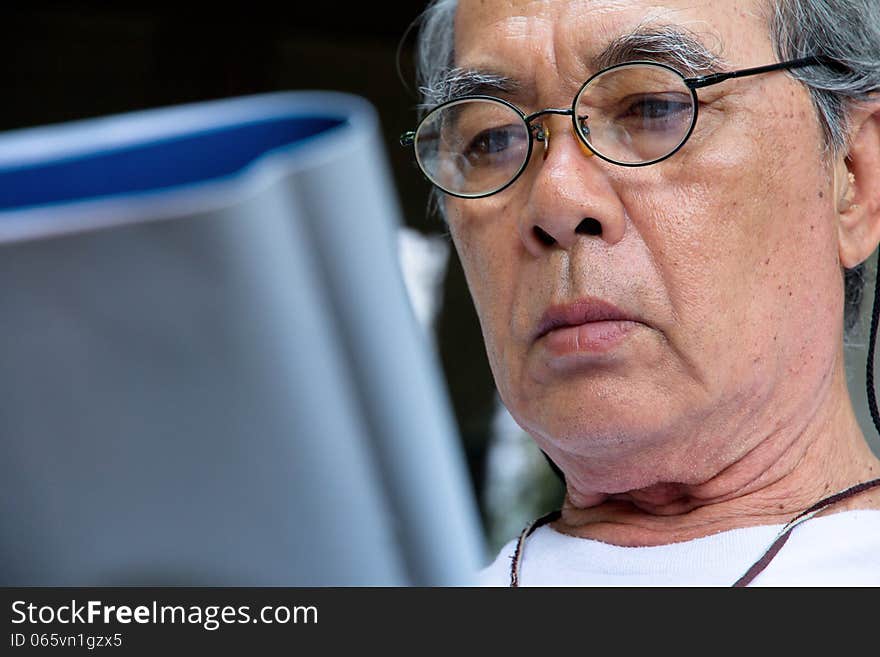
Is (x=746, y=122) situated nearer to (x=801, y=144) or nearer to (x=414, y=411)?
(x=801, y=144)

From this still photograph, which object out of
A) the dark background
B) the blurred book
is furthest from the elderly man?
Result: the dark background

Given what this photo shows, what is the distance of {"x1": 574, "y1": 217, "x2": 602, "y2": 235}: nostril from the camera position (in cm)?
124

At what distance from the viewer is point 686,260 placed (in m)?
1.23

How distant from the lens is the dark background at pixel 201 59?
4598mm

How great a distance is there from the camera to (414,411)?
0.52m

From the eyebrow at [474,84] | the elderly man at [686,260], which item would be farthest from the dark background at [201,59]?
the elderly man at [686,260]

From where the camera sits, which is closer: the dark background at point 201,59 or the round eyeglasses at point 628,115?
the round eyeglasses at point 628,115

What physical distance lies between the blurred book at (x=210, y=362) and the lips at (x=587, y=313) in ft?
2.42

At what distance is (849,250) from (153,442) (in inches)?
44.2

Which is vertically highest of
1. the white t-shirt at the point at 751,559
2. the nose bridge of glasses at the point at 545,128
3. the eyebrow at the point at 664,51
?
the eyebrow at the point at 664,51

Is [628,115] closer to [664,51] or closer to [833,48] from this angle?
[664,51]

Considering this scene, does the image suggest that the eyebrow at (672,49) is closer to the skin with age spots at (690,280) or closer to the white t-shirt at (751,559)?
the skin with age spots at (690,280)

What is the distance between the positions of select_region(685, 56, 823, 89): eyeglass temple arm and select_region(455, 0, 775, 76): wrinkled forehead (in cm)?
1

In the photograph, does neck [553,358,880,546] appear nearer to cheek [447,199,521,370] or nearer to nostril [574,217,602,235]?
cheek [447,199,521,370]
